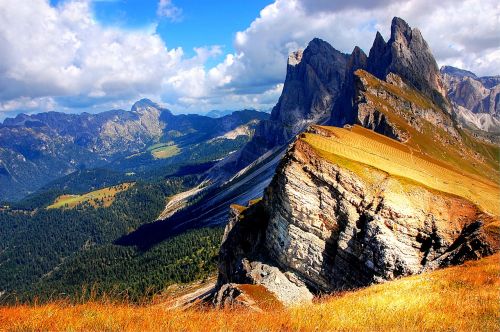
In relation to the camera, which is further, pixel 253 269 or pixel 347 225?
pixel 253 269

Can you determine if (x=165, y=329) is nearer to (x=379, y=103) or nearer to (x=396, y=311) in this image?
(x=396, y=311)

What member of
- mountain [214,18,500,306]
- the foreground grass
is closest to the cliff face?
mountain [214,18,500,306]

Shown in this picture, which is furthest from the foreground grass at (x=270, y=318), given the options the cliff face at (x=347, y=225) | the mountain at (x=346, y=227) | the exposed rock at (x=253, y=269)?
the cliff face at (x=347, y=225)

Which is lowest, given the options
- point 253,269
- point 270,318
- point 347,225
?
point 253,269

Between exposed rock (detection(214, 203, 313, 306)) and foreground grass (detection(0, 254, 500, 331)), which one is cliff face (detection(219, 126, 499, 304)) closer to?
exposed rock (detection(214, 203, 313, 306))

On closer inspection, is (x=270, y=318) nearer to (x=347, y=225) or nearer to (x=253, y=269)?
(x=347, y=225)

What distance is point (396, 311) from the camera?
13.5m

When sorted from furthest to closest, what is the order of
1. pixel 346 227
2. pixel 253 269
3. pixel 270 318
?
pixel 253 269 < pixel 346 227 < pixel 270 318

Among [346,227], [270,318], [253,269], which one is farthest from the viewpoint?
[253,269]

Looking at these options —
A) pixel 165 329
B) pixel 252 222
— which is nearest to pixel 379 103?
pixel 252 222

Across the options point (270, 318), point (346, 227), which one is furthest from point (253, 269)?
point (270, 318)

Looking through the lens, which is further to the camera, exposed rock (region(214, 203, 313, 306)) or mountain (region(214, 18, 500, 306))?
exposed rock (region(214, 203, 313, 306))

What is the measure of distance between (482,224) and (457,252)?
5.71 metres

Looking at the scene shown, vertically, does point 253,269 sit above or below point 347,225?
below
